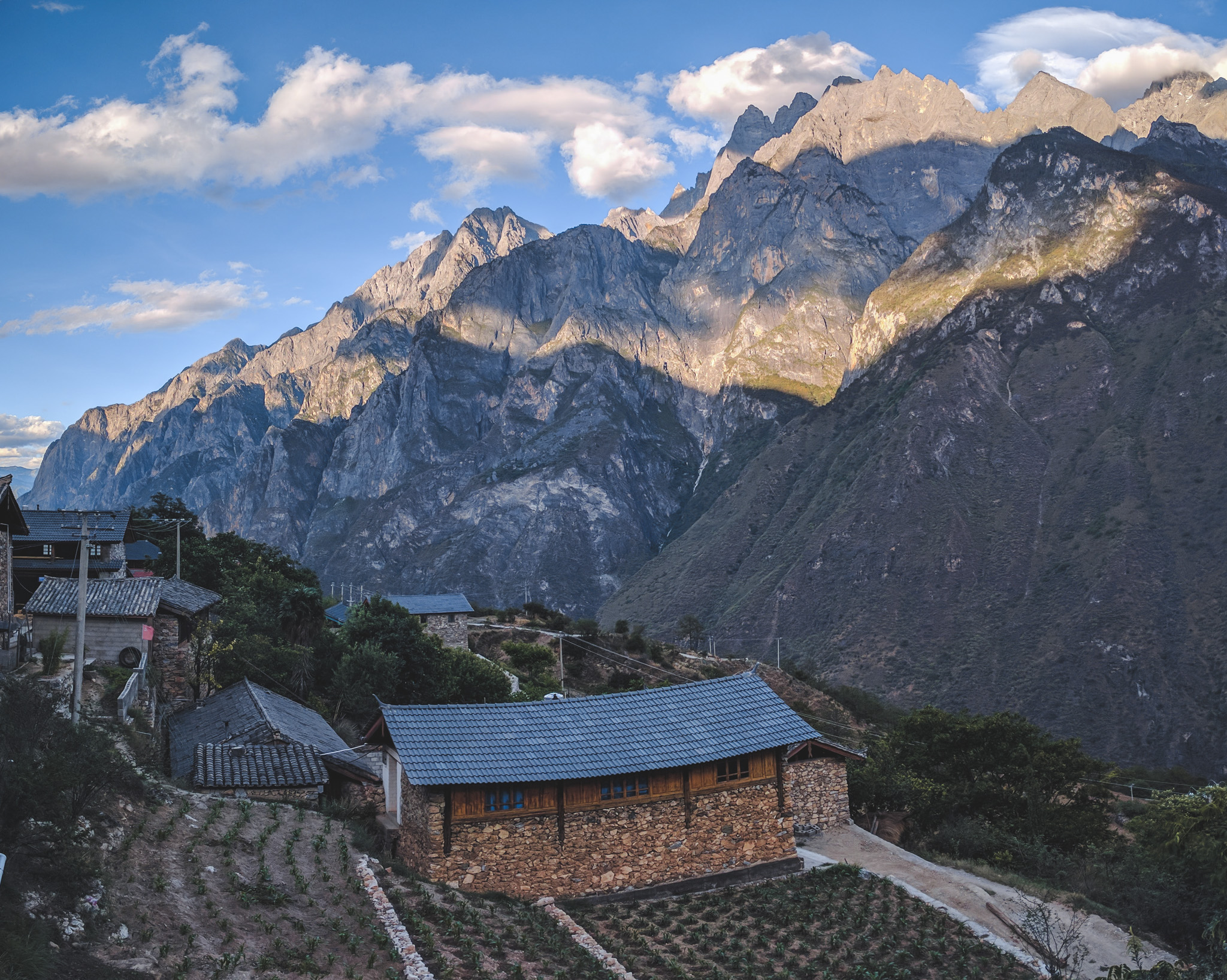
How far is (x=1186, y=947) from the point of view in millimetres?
22594

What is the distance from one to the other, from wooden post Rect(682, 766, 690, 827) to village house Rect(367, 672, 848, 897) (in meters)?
0.03

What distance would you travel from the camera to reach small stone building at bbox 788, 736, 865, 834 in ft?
91.0

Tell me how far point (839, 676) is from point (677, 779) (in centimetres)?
9615

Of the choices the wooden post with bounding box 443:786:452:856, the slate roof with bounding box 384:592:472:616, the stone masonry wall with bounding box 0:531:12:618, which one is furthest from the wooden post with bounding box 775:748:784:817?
the slate roof with bounding box 384:592:472:616

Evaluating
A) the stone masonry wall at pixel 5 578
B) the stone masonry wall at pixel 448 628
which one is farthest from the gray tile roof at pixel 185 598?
the stone masonry wall at pixel 448 628

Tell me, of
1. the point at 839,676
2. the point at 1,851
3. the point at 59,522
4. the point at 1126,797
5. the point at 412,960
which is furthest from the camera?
the point at 839,676

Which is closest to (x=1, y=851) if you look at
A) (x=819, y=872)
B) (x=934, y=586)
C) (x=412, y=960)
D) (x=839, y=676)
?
(x=412, y=960)

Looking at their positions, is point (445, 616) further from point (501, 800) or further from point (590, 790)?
point (501, 800)

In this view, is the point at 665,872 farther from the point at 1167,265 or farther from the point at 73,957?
the point at 1167,265

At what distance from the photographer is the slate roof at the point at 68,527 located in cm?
4234

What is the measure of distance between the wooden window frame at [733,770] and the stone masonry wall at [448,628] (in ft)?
132

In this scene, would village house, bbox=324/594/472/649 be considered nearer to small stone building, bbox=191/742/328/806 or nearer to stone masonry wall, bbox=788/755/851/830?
small stone building, bbox=191/742/328/806

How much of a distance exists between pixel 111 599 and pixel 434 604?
32842 millimetres

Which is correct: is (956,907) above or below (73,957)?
below
